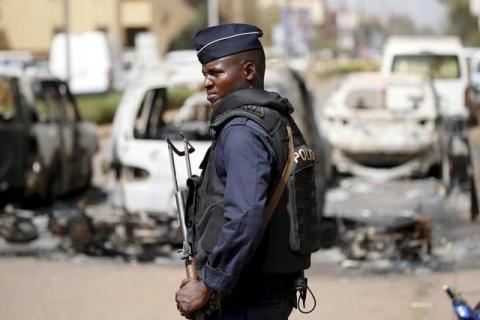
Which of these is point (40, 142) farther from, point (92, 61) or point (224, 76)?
point (92, 61)

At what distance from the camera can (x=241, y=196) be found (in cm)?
379

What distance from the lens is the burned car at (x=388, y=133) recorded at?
635 inches

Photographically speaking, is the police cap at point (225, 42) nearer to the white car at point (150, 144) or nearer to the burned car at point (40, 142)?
the white car at point (150, 144)

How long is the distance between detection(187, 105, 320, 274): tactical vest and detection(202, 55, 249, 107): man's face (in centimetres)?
12

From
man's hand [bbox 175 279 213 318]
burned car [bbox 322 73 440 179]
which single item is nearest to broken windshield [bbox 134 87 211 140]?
burned car [bbox 322 73 440 179]

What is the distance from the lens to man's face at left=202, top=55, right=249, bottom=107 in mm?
4027

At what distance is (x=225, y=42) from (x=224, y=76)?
0.38 ft

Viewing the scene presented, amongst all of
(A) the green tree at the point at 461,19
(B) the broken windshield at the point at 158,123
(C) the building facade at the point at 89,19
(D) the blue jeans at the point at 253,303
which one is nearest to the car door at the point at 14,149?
(B) the broken windshield at the point at 158,123

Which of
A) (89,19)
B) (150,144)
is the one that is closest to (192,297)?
(150,144)

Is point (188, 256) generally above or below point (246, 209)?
below

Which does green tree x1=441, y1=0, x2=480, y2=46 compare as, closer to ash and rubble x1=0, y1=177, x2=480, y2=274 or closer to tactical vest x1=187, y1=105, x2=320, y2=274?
ash and rubble x1=0, y1=177, x2=480, y2=274

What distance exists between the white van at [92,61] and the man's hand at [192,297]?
36.6 meters

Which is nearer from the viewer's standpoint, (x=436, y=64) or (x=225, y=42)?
(x=225, y=42)

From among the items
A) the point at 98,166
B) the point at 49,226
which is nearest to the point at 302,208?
the point at 49,226
